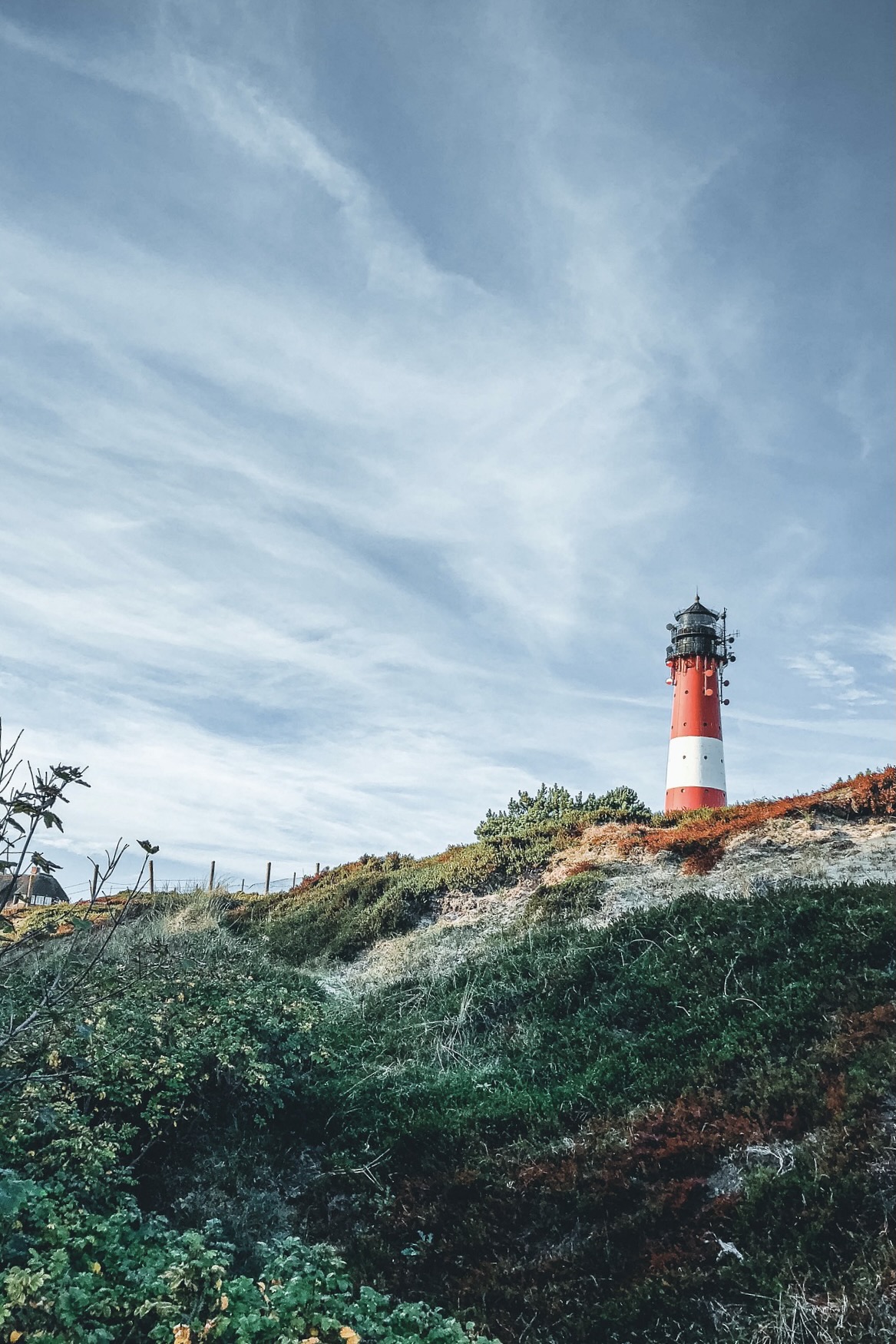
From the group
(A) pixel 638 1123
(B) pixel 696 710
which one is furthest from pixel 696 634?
(A) pixel 638 1123

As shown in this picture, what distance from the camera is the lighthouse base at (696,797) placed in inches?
1300

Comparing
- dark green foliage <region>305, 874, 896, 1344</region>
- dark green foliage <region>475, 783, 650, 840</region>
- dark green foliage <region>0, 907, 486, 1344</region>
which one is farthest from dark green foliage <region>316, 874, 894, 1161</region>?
dark green foliage <region>475, 783, 650, 840</region>

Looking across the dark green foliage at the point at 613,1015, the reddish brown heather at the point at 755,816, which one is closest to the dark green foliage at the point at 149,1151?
the dark green foliage at the point at 613,1015

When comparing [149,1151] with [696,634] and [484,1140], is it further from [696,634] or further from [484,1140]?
[696,634]

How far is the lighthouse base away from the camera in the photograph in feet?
108

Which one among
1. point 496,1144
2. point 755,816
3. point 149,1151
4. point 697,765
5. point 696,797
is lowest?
point 149,1151

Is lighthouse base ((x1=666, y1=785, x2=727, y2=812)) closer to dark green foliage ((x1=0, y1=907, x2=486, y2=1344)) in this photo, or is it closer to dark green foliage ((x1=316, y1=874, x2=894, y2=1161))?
dark green foliage ((x1=316, y1=874, x2=894, y2=1161))

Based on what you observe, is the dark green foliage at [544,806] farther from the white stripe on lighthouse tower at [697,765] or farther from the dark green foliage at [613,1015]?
the dark green foliage at [613,1015]

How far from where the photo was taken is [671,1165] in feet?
23.8

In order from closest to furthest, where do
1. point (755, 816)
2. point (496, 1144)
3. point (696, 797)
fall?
point (496, 1144)
point (755, 816)
point (696, 797)

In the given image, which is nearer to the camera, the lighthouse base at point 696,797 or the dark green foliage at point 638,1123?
the dark green foliage at point 638,1123

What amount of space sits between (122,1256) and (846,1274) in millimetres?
4953

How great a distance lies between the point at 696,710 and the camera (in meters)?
35.3

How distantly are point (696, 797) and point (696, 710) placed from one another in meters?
4.10
